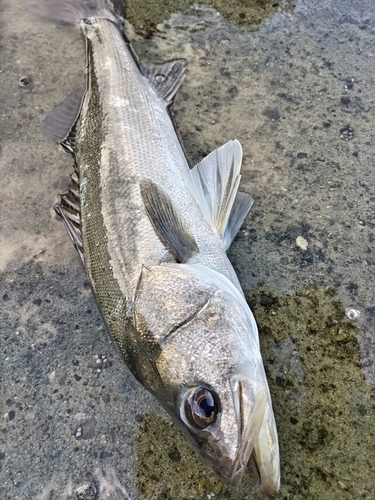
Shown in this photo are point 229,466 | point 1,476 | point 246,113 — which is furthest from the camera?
point 246,113

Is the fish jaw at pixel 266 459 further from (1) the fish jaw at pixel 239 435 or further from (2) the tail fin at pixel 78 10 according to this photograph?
(2) the tail fin at pixel 78 10

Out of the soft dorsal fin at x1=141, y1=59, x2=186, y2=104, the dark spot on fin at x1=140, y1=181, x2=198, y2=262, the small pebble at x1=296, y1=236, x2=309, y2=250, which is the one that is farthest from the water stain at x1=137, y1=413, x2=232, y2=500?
the soft dorsal fin at x1=141, y1=59, x2=186, y2=104

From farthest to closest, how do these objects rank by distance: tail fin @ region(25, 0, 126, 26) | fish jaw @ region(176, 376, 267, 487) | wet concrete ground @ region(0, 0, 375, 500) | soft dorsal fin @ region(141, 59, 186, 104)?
tail fin @ region(25, 0, 126, 26) < soft dorsal fin @ region(141, 59, 186, 104) < wet concrete ground @ region(0, 0, 375, 500) < fish jaw @ region(176, 376, 267, 487)

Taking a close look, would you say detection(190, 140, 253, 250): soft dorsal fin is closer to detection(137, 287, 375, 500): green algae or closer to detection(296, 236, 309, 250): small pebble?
detection(296, 236, 309, 250): small pebble

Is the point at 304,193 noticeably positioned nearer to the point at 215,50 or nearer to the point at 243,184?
the point at 243,184

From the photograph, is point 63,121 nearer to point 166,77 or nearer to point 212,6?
point 166,77

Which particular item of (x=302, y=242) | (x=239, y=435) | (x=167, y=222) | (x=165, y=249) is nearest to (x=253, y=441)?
(x=239, y=435)

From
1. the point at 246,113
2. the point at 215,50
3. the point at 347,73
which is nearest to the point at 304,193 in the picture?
the point at 246,113
